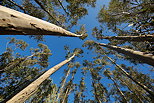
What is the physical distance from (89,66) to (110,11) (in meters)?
12.5

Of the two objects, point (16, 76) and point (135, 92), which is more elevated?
point (16, 76)

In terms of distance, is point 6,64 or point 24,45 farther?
point 24,45

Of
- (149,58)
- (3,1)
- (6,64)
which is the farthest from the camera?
(6,64)

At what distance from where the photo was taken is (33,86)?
4.19m

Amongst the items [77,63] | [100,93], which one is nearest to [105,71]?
[100,93]

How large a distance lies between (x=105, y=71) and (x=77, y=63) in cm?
593

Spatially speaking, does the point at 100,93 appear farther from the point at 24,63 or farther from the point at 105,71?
the point at 24,63

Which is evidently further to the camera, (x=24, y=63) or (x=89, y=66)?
(x=89, y=66)

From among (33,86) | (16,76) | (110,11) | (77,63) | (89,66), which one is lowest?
(89,66)

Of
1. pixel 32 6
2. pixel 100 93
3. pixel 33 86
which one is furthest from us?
pixel 100 93

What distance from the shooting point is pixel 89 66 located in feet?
57.9

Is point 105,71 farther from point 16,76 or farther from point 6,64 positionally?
point 6,64

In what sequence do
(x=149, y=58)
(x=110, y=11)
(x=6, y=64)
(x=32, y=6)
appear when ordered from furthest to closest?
1. (x=6, y=64)
2. (x=110, y=11)
3. (x=32, y=6)
4. (x=149, y=58)

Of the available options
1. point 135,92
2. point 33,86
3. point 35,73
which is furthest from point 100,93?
point 33,86
